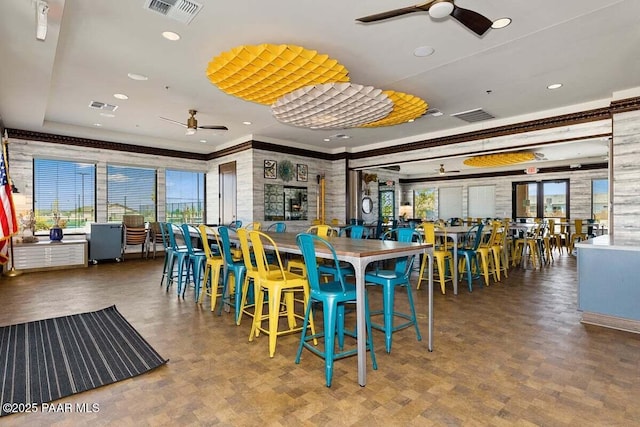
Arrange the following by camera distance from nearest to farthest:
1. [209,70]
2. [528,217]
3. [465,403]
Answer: [465,403] < [209,70] < [528,217]

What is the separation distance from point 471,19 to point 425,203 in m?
14.8

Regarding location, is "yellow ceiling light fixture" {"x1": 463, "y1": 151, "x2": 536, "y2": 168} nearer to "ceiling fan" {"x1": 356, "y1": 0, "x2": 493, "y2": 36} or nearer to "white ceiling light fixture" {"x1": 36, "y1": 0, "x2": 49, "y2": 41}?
"ceiling fan" {"x1": 356, "y1": 0, "x2": 493, "y2": 36}

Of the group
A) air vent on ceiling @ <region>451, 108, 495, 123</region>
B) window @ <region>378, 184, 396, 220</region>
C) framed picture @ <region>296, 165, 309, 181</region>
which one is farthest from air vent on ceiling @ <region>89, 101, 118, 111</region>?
window @ <region>378, 184, 396, 220</region>

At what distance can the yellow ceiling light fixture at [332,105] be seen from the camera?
4.12m

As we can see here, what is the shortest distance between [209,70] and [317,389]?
3.61m

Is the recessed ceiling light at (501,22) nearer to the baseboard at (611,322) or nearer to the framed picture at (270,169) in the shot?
the baseboard at (611,322)

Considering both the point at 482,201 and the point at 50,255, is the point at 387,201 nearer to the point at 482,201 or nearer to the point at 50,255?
the point at 482,201

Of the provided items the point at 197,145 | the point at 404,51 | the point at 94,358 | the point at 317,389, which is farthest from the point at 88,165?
the point at 317,389

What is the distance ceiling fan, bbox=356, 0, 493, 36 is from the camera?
2.47m

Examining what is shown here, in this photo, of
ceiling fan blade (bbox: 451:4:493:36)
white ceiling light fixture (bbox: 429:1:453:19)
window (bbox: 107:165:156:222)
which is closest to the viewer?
white ceiling light fixture (bbox: 429:1:453:19)

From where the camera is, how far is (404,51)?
163 inches

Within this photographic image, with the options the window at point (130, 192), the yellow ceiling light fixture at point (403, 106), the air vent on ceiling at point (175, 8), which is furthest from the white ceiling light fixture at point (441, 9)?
the window at point (130, 192)

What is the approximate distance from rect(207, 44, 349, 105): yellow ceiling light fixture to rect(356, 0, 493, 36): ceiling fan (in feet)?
4.08

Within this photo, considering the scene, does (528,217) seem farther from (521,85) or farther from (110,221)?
(110,221)
